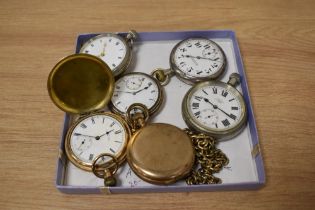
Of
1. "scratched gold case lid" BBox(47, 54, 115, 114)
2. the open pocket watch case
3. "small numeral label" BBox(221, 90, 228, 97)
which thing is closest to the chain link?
the open pocket watch case

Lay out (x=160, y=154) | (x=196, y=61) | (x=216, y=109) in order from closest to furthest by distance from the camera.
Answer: (x=160, y=154)
(x=216, y=109)
(x=196, y=61)

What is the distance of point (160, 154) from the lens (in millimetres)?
1085

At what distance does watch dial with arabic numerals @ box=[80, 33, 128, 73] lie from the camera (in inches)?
53.4

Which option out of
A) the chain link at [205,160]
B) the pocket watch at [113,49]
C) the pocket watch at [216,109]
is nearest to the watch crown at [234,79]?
the pocket watch at [216,109]

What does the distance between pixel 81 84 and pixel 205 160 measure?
52 centimetres

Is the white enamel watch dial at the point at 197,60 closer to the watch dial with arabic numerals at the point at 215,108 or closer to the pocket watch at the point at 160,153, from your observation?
the watch dial with arabic numerals at the point at 215,108

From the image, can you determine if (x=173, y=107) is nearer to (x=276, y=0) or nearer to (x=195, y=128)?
(x=195, y=128)

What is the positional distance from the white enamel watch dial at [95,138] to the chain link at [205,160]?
0.78 ft

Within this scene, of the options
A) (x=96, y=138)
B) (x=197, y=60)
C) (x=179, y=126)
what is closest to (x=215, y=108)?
(x=179, y=126)

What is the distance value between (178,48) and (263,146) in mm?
518

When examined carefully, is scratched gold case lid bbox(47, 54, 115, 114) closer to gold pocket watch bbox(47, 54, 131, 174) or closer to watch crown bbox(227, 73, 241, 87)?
gold pocket watch bbox(47, 54, 131, 174)

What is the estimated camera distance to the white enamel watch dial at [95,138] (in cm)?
112

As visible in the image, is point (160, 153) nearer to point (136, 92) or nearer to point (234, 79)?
point (136, 92)

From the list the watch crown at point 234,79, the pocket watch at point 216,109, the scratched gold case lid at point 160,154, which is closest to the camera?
the scratched gold case lid at point 160,154
